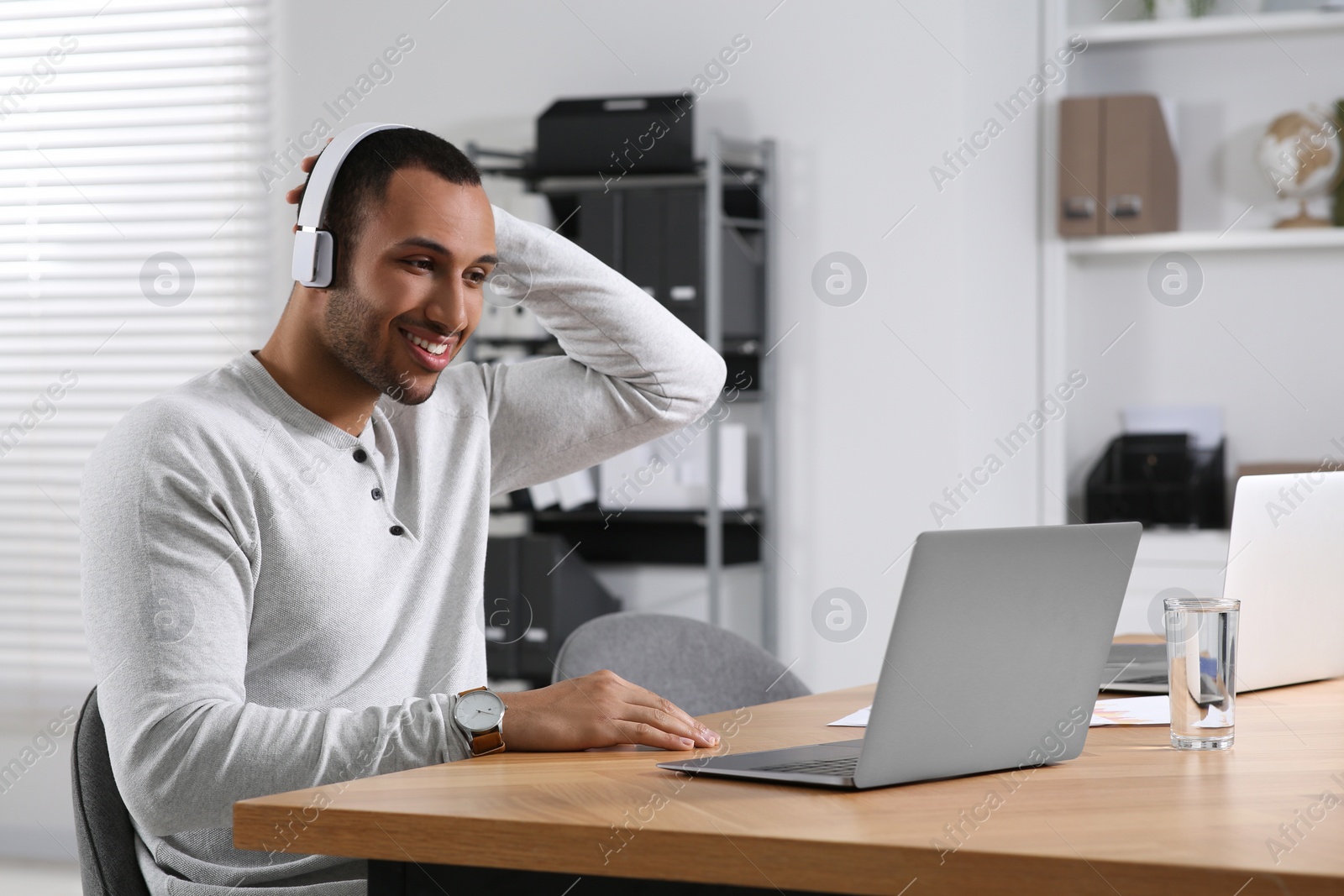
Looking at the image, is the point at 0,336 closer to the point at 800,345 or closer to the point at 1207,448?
the point at 800,345

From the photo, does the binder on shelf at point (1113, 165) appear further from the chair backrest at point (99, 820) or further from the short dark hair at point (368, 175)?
the chair backrest at point (99, 820)

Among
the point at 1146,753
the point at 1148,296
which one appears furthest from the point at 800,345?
the point at 1146,753

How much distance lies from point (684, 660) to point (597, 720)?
0.58m

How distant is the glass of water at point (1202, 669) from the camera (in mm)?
1163

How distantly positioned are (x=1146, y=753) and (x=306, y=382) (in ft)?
3.02

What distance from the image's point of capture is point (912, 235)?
130 inches

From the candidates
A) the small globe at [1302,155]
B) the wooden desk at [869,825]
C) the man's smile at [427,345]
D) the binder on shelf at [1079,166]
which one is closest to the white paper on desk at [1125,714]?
the wooden desk at [869,825]

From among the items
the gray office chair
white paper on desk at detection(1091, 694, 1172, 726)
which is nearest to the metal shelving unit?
the gray office chair

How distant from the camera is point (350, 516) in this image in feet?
4.67

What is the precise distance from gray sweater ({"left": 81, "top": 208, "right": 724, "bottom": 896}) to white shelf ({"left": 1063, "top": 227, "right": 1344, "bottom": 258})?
203cm

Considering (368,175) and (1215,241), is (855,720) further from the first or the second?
(1215,241)

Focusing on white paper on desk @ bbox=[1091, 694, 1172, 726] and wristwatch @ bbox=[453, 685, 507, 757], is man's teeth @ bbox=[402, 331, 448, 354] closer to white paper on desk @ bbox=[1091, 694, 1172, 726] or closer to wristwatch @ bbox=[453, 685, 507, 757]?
wristwatch @ bbox=[453, 685, 507, 757]

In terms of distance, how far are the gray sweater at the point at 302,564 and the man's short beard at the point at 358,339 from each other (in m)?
0.07

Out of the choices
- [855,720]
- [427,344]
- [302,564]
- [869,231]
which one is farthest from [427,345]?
[869,231]
